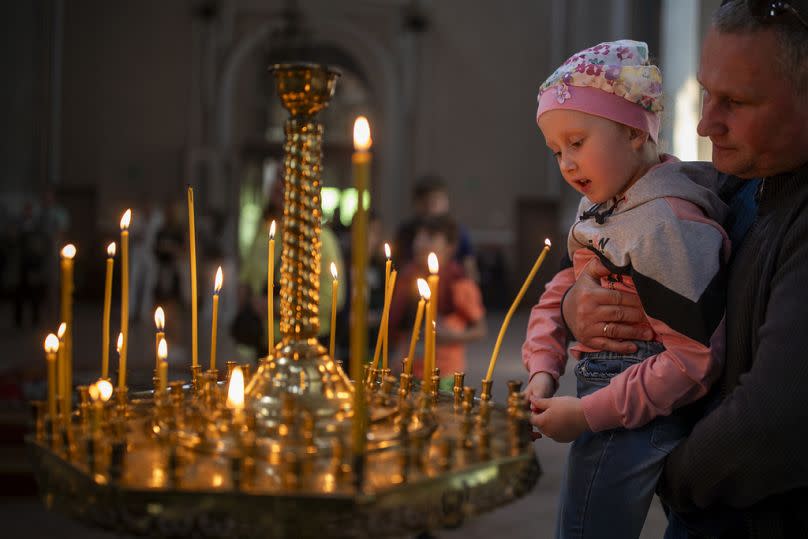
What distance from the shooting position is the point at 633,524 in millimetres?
1469

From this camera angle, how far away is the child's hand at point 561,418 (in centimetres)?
143

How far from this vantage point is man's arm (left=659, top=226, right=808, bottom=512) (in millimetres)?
1237

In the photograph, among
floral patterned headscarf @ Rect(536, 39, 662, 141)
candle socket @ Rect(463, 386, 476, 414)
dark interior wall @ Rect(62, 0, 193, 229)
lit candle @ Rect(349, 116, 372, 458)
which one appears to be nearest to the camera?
lit candle @ Rect(349, 116, 372, 458)

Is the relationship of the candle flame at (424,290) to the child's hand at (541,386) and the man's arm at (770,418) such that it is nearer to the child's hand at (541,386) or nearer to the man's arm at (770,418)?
the child's hand at (541,386)

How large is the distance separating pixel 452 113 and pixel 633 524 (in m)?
13.3

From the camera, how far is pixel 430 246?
412 centimetres

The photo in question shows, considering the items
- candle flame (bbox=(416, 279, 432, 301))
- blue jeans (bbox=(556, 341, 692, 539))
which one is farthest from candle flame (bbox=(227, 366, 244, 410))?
blue jeans (bbox=(556, 341, 692, 539))

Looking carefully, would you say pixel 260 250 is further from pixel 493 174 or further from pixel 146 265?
pixel 493 174

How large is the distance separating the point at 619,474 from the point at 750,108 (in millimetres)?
622

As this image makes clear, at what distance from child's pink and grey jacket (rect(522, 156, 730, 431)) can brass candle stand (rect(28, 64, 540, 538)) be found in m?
0.23

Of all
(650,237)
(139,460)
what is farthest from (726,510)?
(139,460)

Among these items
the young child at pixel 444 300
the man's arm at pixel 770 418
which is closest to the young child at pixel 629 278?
the man's arm at pixel 770 418

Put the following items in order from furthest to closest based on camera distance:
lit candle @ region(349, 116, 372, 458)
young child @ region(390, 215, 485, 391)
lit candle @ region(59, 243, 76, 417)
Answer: young child @ region(390, 215, 485, 391)
lit candle @ region(59, 243, 76, 417)
lit candle @ region(349, 116, 372, 458)

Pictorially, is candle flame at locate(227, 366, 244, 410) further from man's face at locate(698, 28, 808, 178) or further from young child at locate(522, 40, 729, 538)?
man's face at locate(698, 28, 808, 178)
